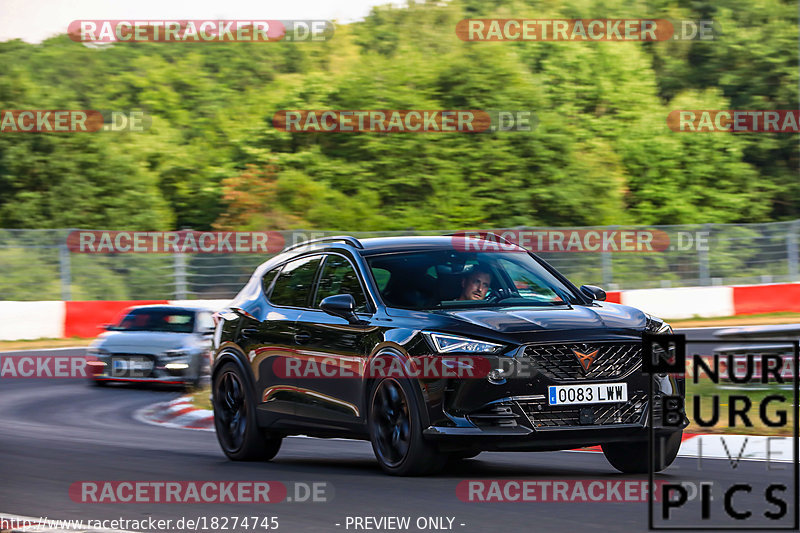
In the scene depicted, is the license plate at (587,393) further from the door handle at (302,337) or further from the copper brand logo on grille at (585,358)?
the door handle at (302,337)

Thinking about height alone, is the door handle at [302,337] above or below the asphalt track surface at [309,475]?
above

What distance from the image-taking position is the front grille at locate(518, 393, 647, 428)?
327 inches

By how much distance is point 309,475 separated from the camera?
31.1 ft

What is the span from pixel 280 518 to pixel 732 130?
124ft

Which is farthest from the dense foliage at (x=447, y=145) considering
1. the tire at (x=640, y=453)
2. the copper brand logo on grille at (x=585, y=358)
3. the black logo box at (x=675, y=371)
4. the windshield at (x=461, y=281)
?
the copper brand logo on grille at (x=585, y=358)

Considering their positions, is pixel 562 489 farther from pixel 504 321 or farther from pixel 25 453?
pixel 25 453

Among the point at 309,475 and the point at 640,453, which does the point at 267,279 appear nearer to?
the point at 309,475

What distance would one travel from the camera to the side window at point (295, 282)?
10242mm

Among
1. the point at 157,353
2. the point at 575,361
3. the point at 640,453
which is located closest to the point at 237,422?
the point at 640,453

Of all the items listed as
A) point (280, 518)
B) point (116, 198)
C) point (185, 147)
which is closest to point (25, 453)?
point (280, 518)

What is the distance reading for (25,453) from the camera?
11195 millimetres

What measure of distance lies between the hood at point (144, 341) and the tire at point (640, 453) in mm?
10348

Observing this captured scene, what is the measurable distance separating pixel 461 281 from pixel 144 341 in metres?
10.2

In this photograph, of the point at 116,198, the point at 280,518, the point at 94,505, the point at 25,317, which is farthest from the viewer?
the point at 116,198
